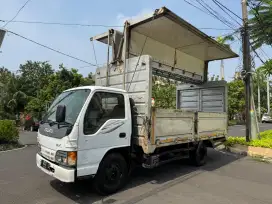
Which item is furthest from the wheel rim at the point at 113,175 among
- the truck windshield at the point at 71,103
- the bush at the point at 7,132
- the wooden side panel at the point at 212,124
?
the bush at the point at 7,132

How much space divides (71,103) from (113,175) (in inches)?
64.9

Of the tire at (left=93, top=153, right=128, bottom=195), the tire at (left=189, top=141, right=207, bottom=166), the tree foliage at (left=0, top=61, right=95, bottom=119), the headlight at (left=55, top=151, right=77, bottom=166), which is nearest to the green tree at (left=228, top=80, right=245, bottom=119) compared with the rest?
the tree foliage at (left=0, top=61, right=95, bottom=119)

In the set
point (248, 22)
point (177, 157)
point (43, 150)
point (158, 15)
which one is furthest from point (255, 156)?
point (43, 150)

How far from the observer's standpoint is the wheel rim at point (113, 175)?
4422 millimetres

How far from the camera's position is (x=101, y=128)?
14.2ft

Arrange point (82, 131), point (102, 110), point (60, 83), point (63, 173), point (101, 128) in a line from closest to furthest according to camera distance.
Answer: point (63, 173) → point (82, 131) → point (101, 128) → point (102, 110) → point (60, 83)

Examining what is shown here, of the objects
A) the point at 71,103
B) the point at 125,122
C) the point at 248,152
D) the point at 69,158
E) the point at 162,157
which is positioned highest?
the point at 71,103

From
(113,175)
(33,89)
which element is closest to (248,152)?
(113,175)

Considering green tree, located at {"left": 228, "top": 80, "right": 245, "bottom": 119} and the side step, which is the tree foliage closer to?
the side step

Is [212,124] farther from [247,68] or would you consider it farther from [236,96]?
[236,96]

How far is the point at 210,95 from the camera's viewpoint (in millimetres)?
8758

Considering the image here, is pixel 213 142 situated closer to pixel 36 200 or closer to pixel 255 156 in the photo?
pixel 255 156

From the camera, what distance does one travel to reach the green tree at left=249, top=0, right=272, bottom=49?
391 inches

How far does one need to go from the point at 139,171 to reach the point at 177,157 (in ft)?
3.58
